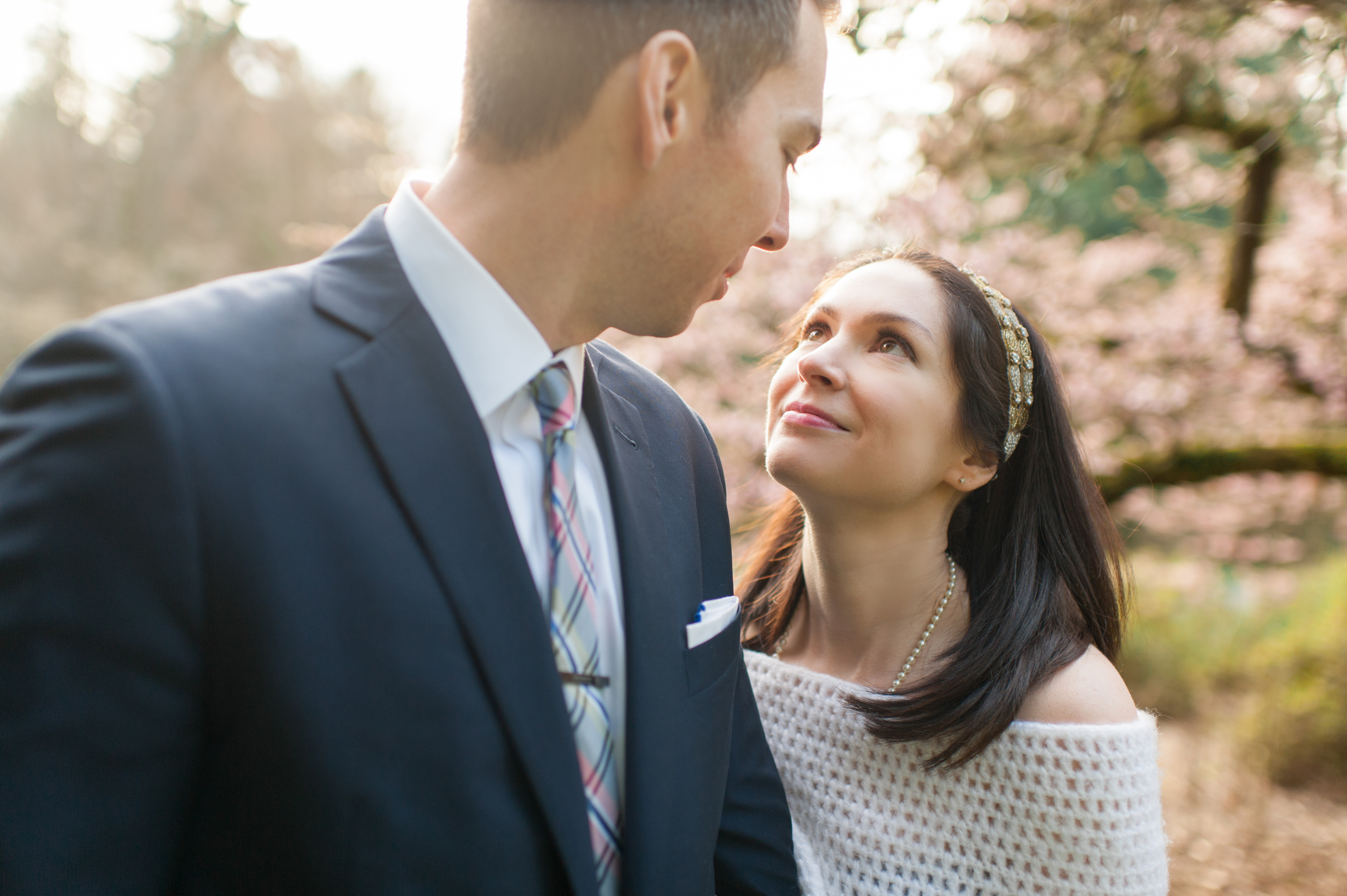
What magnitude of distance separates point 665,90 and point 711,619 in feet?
2.85

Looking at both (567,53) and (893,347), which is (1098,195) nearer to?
(893,347)

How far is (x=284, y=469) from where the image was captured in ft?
3.33

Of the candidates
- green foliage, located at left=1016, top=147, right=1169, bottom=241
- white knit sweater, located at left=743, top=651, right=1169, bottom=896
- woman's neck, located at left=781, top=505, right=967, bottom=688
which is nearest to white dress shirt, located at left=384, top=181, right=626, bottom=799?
white knit sweater, located at left=743, top=651, right=1169, bottom=896

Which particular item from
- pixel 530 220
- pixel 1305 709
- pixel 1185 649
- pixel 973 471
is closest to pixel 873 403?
pixel 973 471

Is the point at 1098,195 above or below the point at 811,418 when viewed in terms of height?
above

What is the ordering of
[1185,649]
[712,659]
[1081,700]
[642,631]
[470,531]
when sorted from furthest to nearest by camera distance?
[1185,649] → [1081,700] → [712,659] → [642,631] → [470,531]

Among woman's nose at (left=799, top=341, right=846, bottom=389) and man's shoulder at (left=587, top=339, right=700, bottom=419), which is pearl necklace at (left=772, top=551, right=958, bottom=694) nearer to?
woman's nose at (left=799, top=341, right=846, bottom=389)

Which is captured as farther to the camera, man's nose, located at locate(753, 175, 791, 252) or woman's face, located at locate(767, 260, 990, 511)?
woman's face, located at locate(767, 260, 990, 511)

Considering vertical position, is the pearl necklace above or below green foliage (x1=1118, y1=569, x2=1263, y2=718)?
above

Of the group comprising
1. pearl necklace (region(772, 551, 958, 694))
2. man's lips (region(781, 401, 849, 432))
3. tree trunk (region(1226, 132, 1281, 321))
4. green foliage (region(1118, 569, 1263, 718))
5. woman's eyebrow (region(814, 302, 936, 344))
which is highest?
tree trunk (region(1226, 132, 1281, 321))

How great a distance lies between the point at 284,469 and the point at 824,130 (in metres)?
5.21

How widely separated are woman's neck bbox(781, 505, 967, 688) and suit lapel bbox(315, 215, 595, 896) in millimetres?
1217

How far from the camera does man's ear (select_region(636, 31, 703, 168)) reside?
120cm

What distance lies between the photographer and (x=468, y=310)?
4.00 ft
